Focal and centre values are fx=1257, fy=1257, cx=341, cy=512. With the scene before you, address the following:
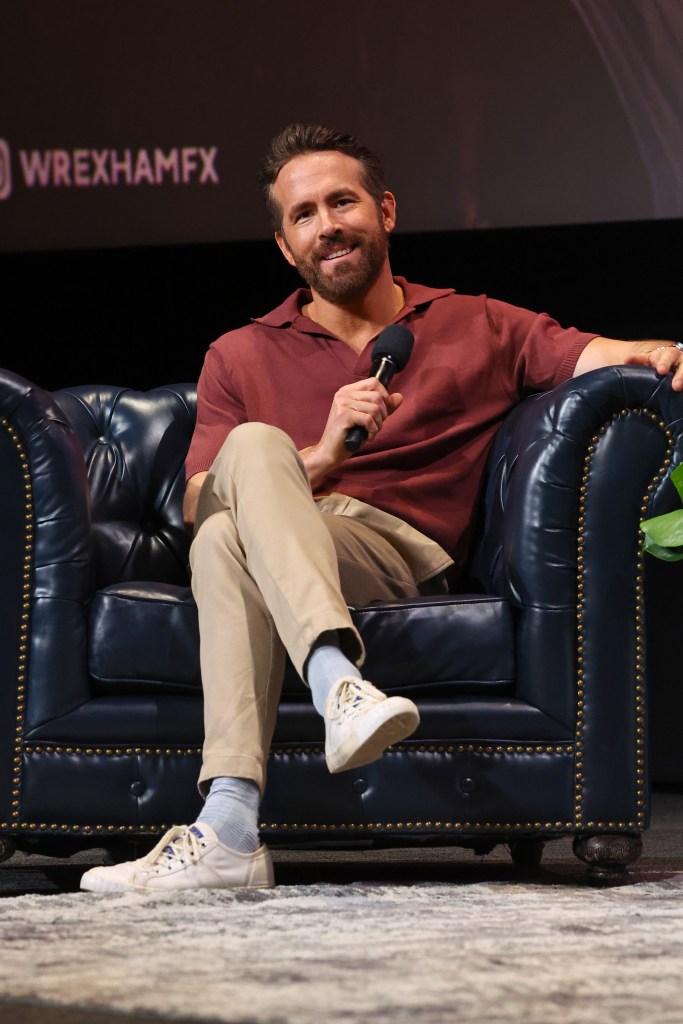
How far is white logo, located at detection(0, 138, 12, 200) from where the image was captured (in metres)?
3.53

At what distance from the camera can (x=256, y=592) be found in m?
1.77

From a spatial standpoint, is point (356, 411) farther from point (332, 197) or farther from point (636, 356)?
point (332, 197)

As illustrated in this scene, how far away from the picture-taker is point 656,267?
3.47 metres

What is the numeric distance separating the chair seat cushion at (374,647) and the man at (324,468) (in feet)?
0.27

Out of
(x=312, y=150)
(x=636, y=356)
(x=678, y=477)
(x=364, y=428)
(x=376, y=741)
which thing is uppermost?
(x=312, y=150)

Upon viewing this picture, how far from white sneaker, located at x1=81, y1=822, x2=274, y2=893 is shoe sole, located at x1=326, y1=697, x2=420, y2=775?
198 mm

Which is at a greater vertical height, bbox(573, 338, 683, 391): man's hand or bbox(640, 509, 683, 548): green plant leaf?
bbox(573, 338, 683, 391): man's hand

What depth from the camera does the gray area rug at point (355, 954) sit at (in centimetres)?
107

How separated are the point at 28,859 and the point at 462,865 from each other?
84 cm

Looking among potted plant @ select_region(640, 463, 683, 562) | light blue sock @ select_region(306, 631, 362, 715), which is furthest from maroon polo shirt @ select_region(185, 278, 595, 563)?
light blue sock @ select_region(306, 631, 362, 715)

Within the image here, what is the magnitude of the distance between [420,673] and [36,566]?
23.2 inches

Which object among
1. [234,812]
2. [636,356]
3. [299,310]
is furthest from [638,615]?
[299,310]

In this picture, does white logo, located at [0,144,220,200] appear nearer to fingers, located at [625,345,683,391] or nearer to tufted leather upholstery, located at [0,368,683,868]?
tufted leather upholstery, located at [0,368,683,868]

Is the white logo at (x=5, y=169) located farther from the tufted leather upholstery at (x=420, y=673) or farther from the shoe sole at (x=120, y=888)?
the shoe sole at (x=120, y=888)
